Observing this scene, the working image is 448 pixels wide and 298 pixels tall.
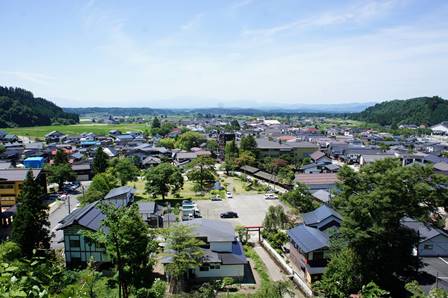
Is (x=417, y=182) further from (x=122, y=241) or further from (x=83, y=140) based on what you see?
(x=83, y=140)

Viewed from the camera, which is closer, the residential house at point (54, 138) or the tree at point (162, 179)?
the tree at point (162, 179)

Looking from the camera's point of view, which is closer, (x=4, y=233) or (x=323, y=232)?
(x=323, y=232)

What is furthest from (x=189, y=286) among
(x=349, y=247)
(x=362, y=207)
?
(x=362, y=207)

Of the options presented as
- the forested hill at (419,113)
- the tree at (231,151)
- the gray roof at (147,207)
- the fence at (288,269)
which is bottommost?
the fence at (288,269)

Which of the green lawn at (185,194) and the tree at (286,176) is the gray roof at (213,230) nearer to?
the green lawn at (185,194)

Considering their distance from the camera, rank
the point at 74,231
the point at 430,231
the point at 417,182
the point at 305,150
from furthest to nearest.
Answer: the point at 305,150
the point at 430,231
the point at 74,231
the point at 417,182

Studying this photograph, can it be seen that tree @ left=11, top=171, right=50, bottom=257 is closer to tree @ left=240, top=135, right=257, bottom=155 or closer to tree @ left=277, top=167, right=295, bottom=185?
tree @ left=277, top=167, right=295, bottom=185

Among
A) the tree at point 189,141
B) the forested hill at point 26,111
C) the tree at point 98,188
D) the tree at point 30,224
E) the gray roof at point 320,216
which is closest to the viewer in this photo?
the tree at point 30,224

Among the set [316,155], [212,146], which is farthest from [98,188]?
[212,146]

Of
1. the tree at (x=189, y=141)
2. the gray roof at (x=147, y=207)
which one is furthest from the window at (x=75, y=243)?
the tree at (x=189, y=141)
